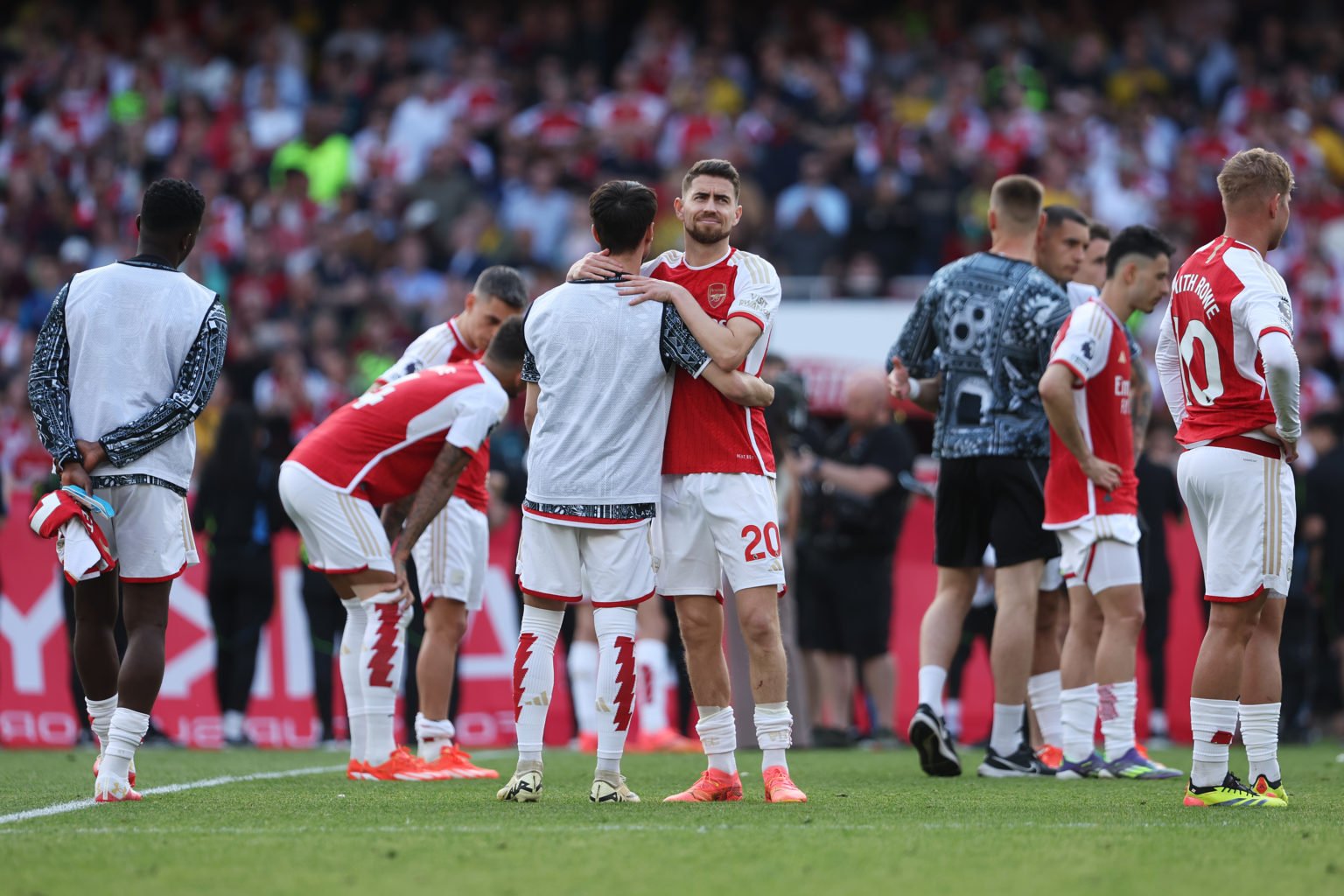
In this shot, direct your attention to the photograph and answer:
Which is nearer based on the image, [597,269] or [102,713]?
[597,269]

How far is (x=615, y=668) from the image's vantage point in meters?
6.28

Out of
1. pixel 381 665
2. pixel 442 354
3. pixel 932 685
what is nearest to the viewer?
pixel 381 665

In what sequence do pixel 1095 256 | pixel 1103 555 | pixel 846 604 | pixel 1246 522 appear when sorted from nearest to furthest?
pixel 1246 522 → pixel 1103 555 → pixel 1095 256 → pixel 846 604

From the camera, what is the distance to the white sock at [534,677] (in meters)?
6.27

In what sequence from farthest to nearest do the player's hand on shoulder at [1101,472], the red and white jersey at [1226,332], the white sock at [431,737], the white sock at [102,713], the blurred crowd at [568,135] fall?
the blurred crowd at [568,135] < the white sock at [431,737] < the player's hand on shoulder at [1101,472] < the white sock at [102,713] < the red and white jersey at [1226,332]

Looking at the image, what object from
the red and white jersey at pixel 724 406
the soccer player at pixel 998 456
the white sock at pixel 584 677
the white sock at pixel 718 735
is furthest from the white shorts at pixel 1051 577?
the white sock at pixel 584 677

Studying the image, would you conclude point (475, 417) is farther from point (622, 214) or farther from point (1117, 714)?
point (1117, 714)

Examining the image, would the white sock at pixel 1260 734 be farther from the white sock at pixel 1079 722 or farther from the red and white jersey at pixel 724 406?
the red and white jersey at pixel 724 406

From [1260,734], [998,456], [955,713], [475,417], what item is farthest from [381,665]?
[955,713]

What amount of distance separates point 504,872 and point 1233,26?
67.9 feet

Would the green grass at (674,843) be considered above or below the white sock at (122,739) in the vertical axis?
below

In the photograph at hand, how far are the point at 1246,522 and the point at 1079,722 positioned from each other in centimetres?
210

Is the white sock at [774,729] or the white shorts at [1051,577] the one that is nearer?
the white sock at [774,729]

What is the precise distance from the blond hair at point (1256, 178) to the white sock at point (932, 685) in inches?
105
